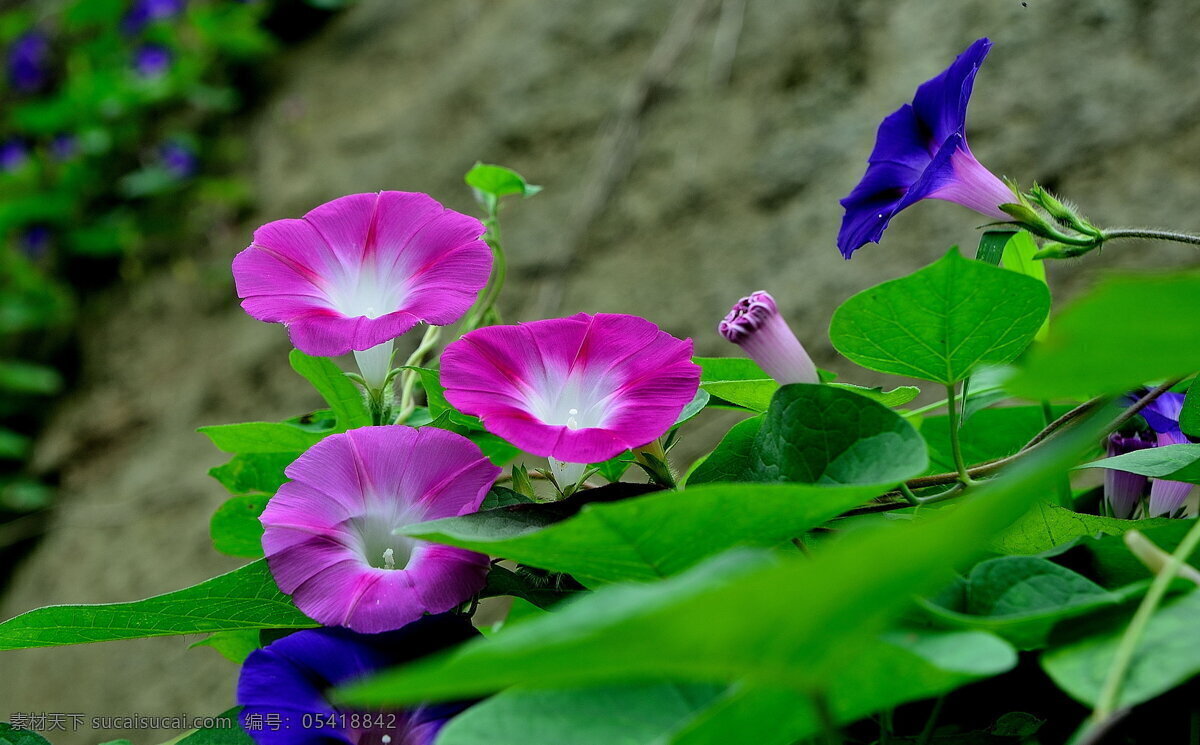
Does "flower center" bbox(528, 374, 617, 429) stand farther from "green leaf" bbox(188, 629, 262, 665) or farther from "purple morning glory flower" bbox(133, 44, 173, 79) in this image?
"purple morning glory flower" bbox(133, 44, 173, 79)

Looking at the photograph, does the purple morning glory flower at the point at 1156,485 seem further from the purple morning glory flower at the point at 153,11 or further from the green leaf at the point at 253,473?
the purple morning glory flower at the point at 153,11

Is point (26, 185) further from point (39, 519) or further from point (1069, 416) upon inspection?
point (1069, 416)

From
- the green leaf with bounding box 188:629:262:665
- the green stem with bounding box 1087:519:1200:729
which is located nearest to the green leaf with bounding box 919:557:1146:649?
the green stem with bounding box 1087:519:1200:729

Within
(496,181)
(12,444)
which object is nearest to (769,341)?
(496,181)

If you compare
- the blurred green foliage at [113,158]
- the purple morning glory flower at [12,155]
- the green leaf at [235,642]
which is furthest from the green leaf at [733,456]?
the purple morning glory flower at [12,155]

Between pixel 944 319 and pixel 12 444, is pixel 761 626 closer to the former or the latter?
pixel 944 319

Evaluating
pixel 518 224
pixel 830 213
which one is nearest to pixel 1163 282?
pixel 830 213
